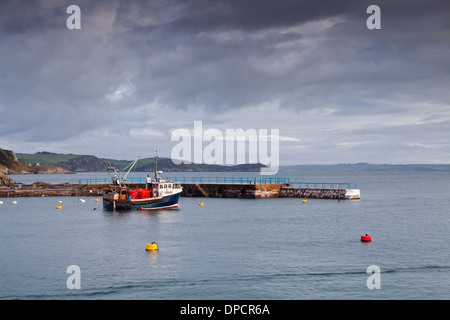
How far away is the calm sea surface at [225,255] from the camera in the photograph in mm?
29922

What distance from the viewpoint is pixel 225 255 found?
4041 centimetres

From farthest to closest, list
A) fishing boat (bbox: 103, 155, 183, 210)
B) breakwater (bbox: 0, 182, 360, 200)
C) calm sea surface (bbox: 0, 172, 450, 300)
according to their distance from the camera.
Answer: breakwater (bbox: 0, 182, 360, 200)
fishing boat (bbox: 103, 155, 183, 210)
calm sea surface (bbox: 0, 172, 450, 300)

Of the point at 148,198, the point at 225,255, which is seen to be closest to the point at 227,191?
the point at 148,198

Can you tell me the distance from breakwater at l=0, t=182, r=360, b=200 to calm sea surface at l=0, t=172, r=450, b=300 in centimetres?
2527

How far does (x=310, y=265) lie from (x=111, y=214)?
44587 millimetres

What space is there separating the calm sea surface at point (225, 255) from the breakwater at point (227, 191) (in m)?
25.3

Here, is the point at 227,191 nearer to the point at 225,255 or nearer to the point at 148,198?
the point at 148,198

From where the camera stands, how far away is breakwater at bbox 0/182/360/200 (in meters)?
98.6

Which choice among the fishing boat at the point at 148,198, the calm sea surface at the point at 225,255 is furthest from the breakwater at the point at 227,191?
the fishing boat at the point at 148,198

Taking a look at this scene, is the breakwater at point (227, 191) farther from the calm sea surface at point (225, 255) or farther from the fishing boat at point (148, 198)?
the fishing boat at point (148, 198)

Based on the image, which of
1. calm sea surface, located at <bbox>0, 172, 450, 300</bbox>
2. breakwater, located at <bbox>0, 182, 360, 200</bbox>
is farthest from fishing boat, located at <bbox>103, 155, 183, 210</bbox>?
breakwater, located at <bbox>0, 182, 360, 200</bbox>

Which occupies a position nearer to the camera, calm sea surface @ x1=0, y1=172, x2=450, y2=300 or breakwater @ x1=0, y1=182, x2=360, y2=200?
calm sea surface @ x1=0, y1=172, x2=450, y2=300

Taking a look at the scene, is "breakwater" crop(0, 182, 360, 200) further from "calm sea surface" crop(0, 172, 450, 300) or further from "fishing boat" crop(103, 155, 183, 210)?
"fishing boat" crop(103, 155, 183, 210)
